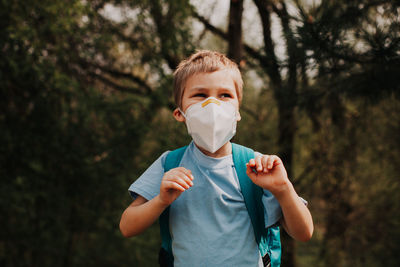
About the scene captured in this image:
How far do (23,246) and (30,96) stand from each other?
2.04 meters

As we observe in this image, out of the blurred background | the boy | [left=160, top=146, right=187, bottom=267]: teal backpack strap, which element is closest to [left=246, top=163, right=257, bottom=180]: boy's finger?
the boy

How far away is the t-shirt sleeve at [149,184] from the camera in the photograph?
139 centimetres

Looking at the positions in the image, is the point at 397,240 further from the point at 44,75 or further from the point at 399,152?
the point at 44,75

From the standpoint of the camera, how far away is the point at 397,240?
590cm

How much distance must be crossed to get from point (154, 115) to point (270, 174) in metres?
3.23

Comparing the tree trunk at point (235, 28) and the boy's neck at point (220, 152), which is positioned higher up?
the tree trunk at point (235, 28)

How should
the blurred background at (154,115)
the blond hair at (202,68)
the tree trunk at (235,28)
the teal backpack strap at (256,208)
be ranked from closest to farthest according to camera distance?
the teal backpack strap at (256,208) → the blond hair at (202,68) → the blurred background at (154,115) → the tree trunk at (235,28)

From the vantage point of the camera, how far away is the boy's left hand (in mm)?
1209

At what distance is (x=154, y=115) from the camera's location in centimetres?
431

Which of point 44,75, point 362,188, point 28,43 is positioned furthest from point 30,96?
point 362,188

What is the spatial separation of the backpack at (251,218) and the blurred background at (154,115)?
1.19 m

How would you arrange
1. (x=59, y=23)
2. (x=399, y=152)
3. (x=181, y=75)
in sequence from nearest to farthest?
(x=181, y=75) → (x=59, y=23) → (x=399, y=152)

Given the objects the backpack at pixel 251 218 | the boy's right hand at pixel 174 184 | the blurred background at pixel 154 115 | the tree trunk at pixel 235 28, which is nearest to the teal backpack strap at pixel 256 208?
the backpack at pixel 251 218

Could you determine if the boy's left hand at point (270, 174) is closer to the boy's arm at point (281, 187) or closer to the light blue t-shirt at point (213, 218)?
the boy's arm at point (281, 187)
